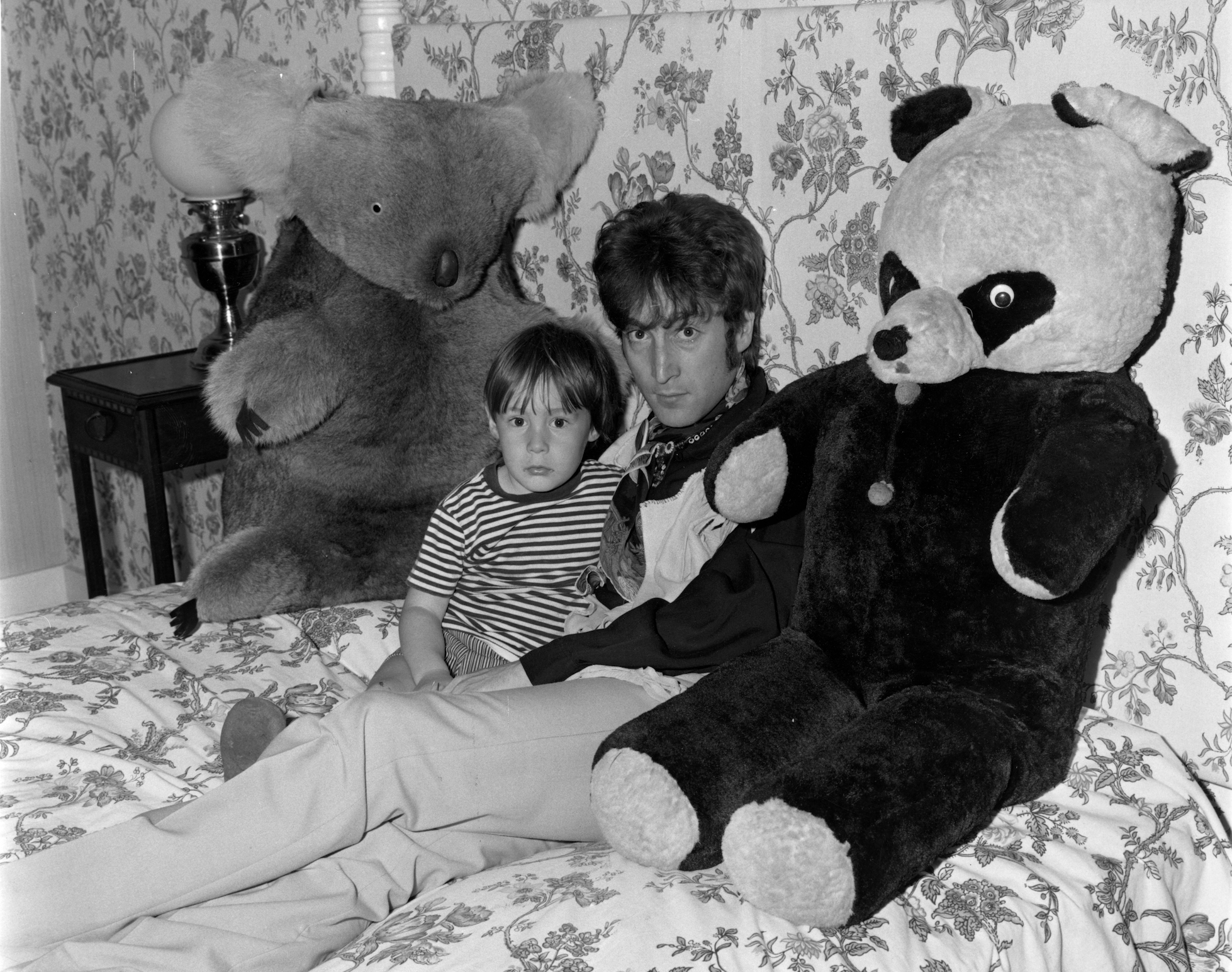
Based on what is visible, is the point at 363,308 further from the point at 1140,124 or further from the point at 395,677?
the point at 1140,124

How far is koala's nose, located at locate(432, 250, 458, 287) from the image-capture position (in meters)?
1.67

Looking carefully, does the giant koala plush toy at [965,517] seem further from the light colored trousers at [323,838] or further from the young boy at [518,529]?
the young boy at [518,529]

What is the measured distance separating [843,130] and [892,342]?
471mm

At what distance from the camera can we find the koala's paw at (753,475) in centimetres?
123

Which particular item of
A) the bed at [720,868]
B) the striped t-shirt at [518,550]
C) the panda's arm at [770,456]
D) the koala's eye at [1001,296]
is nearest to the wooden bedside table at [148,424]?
the bed at [720,868]

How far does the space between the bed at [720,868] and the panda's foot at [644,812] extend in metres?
0.03

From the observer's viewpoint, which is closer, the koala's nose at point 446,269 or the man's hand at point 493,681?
the man's hand at point 493,681

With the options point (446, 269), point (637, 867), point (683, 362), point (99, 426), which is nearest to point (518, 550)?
point (683, 362)

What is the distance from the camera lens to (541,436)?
1.49 m

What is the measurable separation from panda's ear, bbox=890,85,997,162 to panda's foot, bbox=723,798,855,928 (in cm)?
64

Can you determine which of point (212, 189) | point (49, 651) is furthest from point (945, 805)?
point (212, 189)

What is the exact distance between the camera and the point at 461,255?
169cm

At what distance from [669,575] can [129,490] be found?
2026mm

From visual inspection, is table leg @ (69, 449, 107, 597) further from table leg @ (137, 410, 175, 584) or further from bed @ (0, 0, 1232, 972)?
bed @ (0, 0, 1232, 972)
